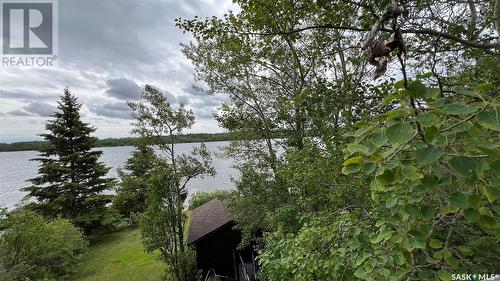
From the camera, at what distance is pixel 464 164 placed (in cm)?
73

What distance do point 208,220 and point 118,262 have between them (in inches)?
279

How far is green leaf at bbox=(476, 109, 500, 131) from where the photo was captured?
67 cm

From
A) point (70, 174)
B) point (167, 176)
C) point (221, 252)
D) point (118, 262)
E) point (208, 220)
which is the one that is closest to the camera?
point (167, 176)

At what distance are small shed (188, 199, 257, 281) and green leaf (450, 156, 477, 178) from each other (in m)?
12.3

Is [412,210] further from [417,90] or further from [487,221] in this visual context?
[417,90]

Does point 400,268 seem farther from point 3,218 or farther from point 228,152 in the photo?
point 3,218

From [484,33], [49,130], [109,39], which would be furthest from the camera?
[49,130]

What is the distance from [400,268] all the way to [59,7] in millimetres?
6834

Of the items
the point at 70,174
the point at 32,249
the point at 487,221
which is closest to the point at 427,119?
the point at 487,221

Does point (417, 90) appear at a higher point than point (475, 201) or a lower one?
higher

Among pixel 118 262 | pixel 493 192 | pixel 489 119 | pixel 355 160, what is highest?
pixel 489 119

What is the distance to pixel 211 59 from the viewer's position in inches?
416

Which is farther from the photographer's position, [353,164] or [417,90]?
[353,164]

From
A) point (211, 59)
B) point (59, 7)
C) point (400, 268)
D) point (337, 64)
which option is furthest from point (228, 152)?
point (400, 268)
